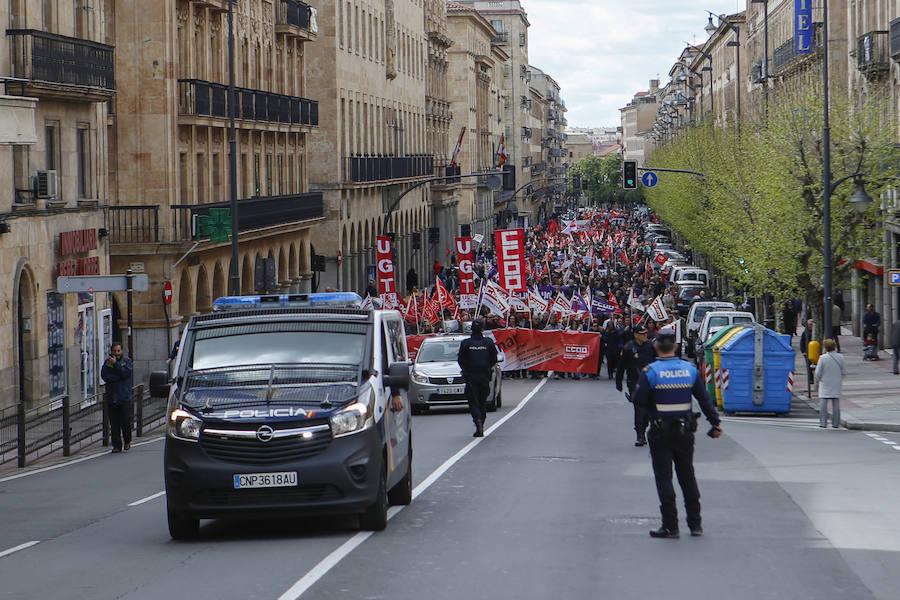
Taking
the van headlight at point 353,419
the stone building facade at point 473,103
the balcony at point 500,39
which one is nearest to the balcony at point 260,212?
the van headlight at point 353,419

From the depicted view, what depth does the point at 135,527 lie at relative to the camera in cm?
1355

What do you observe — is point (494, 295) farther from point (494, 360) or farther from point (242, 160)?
point (494, 360)

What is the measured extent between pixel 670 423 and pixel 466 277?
3990 cm

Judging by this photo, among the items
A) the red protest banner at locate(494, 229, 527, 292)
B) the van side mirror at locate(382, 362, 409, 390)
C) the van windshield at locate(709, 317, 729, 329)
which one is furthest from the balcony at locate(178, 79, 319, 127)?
the van side mirror at locate(382, 362, 409, 390)

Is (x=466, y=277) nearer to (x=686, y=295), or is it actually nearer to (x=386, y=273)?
(x=386, y=273)

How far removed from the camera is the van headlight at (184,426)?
11.8 m

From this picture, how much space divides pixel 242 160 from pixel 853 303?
70.5ft

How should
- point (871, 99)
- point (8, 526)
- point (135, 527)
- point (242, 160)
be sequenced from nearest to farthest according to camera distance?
point (135, 527) → point (8, 526) → point (871, 99) → point (242, 160)

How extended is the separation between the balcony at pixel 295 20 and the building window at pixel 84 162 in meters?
20.8

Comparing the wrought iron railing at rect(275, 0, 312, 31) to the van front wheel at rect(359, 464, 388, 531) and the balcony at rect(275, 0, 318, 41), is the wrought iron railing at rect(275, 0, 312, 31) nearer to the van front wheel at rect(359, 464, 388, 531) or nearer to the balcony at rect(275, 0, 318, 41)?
the balcony at rect(275, 0, 318, 41)

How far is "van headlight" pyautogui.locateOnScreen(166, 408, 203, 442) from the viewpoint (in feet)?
38.7

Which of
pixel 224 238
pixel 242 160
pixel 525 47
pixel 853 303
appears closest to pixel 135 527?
pixel 224 238

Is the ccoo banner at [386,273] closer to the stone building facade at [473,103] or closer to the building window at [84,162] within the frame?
the building window at [84,162]

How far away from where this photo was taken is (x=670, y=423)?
38.2ft
